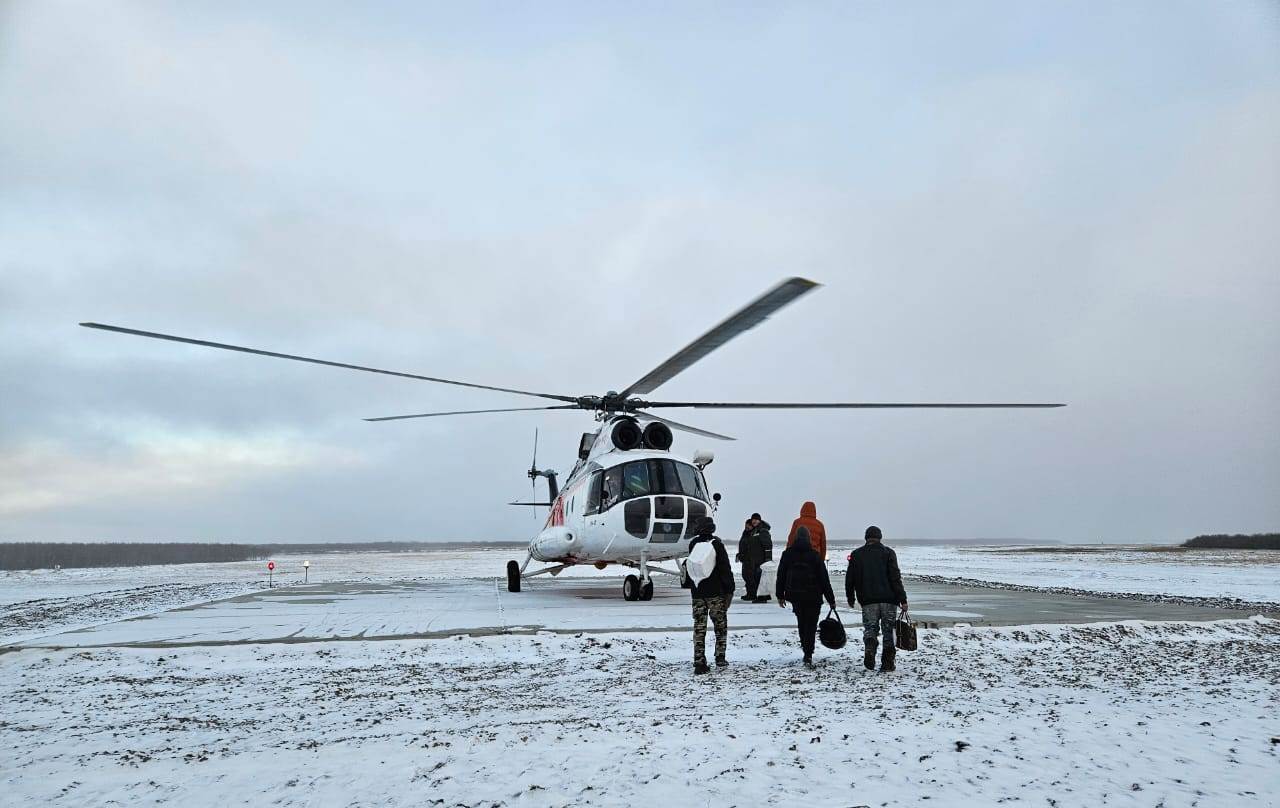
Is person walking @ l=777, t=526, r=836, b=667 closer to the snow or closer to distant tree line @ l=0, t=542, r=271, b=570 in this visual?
the snow

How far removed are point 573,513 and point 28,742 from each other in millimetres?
12311

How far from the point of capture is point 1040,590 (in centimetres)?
2061

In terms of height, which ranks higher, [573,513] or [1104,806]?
[573,513]

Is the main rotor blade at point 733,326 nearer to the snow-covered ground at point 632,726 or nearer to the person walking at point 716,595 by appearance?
the person walking at point 716,595

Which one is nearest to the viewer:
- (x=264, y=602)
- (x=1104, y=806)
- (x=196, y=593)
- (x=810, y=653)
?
(x=1104, y=806)

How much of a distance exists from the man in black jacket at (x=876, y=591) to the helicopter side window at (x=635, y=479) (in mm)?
6964

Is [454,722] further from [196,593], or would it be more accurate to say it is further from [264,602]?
[196,593]

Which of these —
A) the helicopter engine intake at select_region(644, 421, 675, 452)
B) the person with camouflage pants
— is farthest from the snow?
the helicopter engine intake at select_region(644, 421, 675, 452)

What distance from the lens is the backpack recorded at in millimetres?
9234

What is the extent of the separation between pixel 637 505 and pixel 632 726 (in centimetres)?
913

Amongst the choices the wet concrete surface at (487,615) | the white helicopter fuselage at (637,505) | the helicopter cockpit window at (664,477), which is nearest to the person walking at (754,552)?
the wet concrete surface at (487,615)

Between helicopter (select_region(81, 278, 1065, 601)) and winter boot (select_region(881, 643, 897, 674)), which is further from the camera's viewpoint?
helicopter (select_region(81, 278, 1065, 601))

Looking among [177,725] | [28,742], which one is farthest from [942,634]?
[28,742]

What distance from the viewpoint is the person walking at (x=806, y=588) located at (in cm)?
920
